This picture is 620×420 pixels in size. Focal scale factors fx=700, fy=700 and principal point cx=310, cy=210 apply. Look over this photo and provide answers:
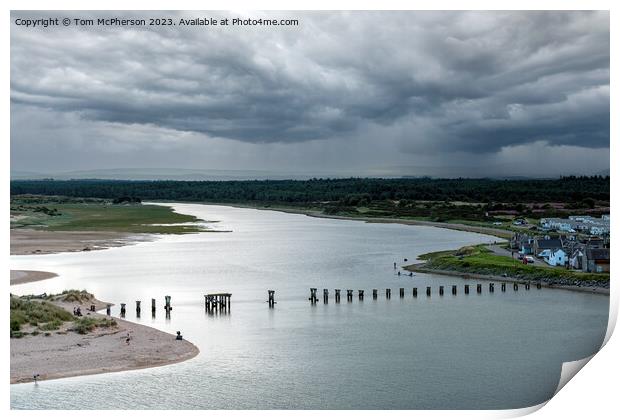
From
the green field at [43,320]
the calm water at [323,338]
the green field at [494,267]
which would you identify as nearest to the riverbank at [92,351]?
the green field at [43,320]

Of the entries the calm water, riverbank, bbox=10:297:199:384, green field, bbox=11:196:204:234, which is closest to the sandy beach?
green field, bbox=11:196:204:234

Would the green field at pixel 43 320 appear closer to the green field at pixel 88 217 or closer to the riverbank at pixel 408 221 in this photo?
the green field at pixel 88 217

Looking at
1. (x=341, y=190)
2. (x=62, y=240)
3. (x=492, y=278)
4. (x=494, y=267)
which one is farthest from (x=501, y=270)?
(x=341, y=190)

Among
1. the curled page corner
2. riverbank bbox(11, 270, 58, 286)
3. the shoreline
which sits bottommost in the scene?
the curled page corner

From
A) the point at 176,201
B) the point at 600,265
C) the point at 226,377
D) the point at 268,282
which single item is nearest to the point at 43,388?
the point at 226,377

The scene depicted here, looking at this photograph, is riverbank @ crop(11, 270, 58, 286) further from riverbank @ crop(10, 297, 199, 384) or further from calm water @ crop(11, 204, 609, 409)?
riverbank @ crop(10, 297, 199, 384)
